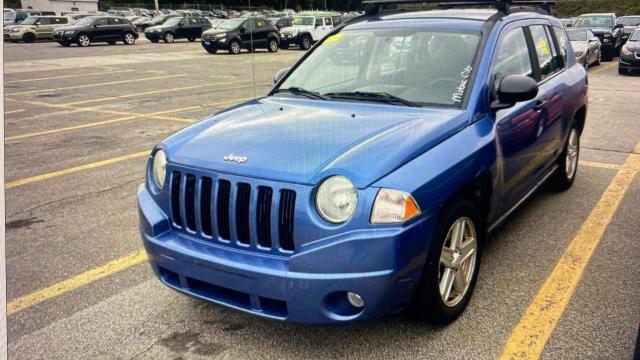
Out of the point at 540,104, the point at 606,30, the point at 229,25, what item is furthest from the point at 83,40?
the point at 540,104

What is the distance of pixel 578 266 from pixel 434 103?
1531 mm

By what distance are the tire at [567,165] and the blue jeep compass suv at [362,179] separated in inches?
46.3

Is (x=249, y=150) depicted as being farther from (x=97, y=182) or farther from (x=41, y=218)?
(x=97, y=182)

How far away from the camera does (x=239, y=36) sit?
2564 cm

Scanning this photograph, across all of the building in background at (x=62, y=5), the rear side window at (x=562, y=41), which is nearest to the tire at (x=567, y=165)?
the rear side window at (x=562, y=41)

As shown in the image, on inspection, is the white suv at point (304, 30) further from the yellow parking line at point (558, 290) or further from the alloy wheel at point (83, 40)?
the yellow parking line at point (558, 290)

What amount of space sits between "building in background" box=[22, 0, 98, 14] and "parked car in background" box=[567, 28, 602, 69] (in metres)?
49.3

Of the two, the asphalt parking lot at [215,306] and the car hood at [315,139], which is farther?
the asphalt parking lot at [215,306]

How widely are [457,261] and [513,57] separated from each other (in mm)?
1752

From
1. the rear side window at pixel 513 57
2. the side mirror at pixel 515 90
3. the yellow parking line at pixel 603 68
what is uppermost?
the rear side window at pixel 513 57

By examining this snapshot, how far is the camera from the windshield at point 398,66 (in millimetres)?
3604

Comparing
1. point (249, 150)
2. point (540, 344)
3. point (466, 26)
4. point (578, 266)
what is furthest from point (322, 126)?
point (578, 266)

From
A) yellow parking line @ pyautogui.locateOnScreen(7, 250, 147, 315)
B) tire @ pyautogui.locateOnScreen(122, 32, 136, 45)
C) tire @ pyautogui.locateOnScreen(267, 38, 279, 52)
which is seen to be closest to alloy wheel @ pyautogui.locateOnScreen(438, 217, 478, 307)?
yellow parking line @ pyautogui.locateOnScreen(7, 250, 147, 315)

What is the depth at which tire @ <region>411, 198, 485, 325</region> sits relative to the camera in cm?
285
